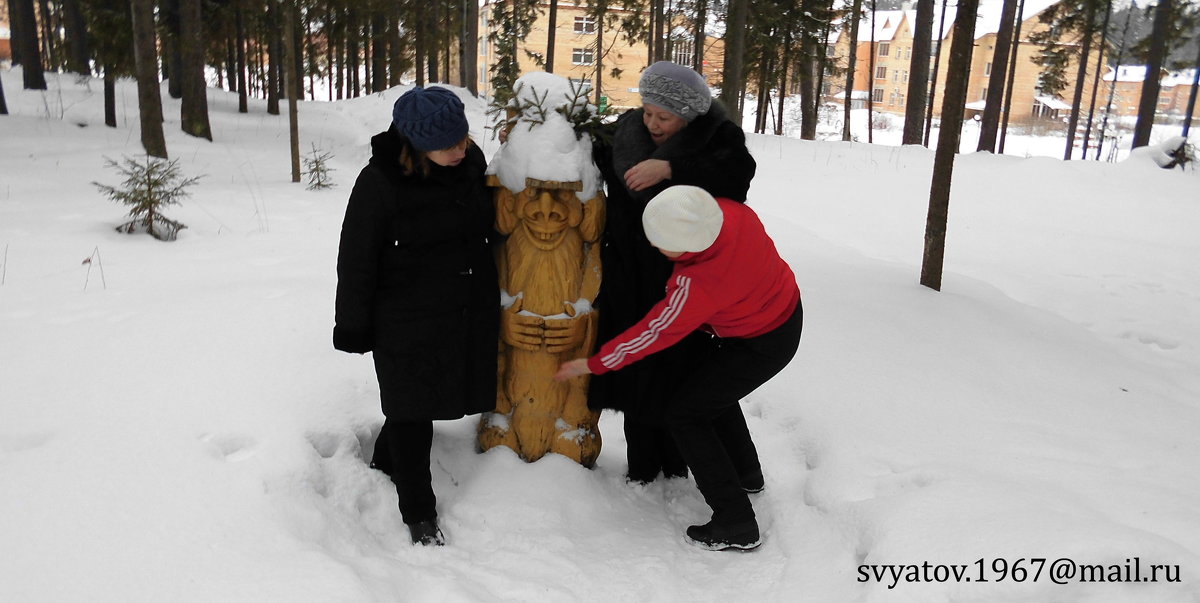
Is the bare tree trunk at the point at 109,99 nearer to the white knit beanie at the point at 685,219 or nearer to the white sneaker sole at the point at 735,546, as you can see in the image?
the white knit beanie at the point at 685,219

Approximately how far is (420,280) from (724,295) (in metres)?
1.13

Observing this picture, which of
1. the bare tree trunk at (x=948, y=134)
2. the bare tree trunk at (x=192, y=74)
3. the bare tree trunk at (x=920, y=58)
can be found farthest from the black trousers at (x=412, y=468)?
the bare tree trunk at (x=920, y=58)

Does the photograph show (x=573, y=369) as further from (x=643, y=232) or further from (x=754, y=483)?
(x=754, y=483)

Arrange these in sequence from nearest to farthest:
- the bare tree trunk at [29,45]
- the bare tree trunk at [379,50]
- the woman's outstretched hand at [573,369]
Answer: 1. the woman's outstretched hand at [573,369]
2. the bare tree trunk at [29,45]
3. the bare tree trunk at [379,50]

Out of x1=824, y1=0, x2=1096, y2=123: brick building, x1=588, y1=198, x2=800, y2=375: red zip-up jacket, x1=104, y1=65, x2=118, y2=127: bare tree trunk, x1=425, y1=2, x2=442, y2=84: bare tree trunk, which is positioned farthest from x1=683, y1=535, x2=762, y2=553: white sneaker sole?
x1=824, y1=0, x2=1096, y2=123: brick building

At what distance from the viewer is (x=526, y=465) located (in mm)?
3291

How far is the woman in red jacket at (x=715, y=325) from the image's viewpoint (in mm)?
2535

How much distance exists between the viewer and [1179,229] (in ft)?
35.4

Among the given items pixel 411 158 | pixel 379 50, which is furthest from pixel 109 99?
pixel 411 158

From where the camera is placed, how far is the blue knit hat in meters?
2.52

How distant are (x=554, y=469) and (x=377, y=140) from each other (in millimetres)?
1578

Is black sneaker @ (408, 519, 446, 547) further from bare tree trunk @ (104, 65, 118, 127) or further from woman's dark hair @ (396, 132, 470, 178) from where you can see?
bare tree trunk @ (104, 65, 118, 127)

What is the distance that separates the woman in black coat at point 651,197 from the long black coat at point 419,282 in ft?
1.76

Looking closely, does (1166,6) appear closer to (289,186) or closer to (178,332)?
(289,186)
